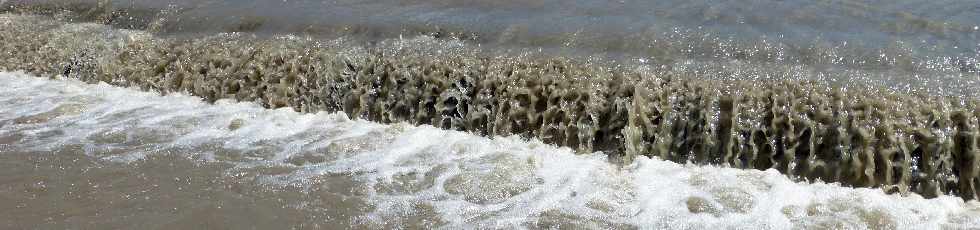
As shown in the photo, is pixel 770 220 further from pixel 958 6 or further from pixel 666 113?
pixel 958 6

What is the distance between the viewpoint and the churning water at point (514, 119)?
4.89m

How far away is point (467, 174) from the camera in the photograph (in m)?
5.49

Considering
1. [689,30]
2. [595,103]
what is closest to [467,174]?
[595,103]

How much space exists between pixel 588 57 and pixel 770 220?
9.25 ft

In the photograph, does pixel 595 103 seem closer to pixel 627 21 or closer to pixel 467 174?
pixel 467 174

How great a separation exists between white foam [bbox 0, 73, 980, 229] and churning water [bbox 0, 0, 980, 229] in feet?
0.07

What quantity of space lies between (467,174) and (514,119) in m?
→ 1.06

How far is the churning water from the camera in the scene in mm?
4887

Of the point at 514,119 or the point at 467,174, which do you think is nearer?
the point at 467,174

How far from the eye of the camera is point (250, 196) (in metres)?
5.05

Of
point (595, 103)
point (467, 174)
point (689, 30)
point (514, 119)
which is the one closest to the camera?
point (467, 174)

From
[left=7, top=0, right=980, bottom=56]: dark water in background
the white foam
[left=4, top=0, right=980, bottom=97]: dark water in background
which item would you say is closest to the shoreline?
the white foam

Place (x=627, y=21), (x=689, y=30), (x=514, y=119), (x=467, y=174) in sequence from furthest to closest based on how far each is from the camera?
(x=627, y=21) → (x=689, y=30) → (x=514, y=119) → (x=467, y=174)

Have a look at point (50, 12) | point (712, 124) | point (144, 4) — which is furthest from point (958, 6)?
point (50, 12)
